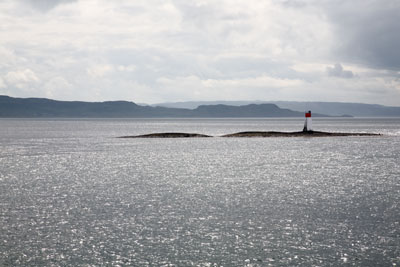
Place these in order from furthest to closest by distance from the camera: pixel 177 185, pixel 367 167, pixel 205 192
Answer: pixel 367 167, pixel 177 185, pixel 205 192

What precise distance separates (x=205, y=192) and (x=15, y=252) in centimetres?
993

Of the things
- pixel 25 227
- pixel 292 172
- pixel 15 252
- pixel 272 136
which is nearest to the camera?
pixel 15 252

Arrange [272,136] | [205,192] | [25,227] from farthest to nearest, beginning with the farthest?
1. [272,136]
2. [205,192]
3. [25,227]

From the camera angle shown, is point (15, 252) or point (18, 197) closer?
point (15, 252)

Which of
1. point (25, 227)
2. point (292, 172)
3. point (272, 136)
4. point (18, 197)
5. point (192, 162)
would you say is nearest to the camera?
point (25, 227)

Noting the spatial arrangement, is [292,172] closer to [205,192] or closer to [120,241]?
[205,192]

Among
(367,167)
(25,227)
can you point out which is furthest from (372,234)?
(367,167)

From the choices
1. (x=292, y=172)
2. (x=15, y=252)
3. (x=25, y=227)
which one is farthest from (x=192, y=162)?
(x=15, y=252)

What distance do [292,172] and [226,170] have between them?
4138 mm

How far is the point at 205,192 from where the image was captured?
64.0 feet

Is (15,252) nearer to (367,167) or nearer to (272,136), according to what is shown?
(367,167)

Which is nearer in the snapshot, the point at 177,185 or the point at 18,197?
the point at 18,197

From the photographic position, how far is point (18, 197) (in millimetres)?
18328

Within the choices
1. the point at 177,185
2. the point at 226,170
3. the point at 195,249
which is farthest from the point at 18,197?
the point at 226,170
